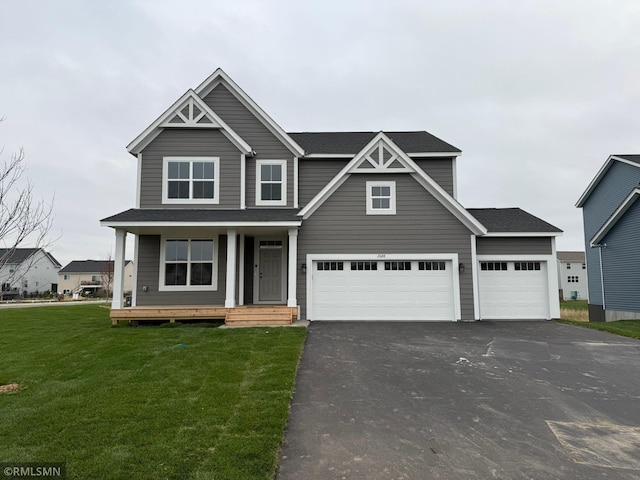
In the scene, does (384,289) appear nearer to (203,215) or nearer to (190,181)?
(203,215)

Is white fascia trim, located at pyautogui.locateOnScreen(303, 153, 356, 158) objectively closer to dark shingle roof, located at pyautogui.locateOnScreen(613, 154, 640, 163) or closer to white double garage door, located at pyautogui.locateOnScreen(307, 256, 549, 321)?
white double garage door, located at pyautogui.locateOnScreen(307, 256, 549, 321)

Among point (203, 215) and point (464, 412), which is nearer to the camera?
point (464, 412)

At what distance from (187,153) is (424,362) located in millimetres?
11148

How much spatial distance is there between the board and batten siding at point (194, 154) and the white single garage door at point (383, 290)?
4.32 metres

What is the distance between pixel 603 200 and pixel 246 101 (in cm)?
2272

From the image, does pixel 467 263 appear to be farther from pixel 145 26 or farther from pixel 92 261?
pixel 92 261

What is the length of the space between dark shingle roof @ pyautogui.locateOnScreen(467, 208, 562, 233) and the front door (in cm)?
814

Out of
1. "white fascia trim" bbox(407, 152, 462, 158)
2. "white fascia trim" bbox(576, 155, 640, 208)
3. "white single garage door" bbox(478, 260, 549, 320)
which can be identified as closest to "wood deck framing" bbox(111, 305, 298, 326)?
"white single garage door" bbox(478, 260, 549, 320)

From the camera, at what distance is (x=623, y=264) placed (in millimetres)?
17344

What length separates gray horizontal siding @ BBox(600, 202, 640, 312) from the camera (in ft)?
54.1

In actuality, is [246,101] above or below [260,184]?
above

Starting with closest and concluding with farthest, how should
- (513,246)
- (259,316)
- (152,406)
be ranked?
1. (152,406)
2. (259,316)
3. (513,246)

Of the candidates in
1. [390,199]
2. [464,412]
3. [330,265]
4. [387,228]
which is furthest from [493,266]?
[464,412]

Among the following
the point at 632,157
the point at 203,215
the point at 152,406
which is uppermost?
the point at 632,157
